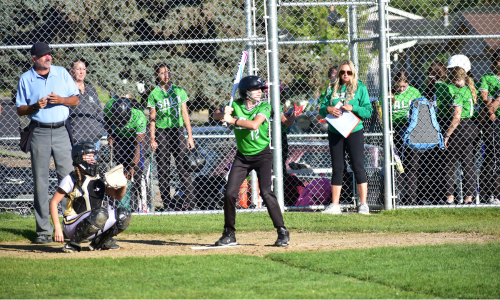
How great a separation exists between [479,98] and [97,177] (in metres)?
5.92

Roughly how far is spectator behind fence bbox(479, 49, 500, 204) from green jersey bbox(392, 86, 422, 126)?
998 mm

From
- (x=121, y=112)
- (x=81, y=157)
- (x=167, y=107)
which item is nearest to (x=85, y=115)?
(x=121, y=112)

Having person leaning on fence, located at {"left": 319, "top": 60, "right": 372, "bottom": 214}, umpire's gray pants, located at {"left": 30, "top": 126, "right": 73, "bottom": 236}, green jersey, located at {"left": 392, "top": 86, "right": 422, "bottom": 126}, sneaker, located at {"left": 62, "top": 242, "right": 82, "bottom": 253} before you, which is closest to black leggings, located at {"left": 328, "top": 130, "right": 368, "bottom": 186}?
person leaning on fence, located at {"left": 319, "top": 60, "right": 372, "bottom": 214}

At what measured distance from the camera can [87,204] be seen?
6195 mm

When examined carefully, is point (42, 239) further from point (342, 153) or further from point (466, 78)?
point (466, 78)

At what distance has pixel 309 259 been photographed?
17.9 feet

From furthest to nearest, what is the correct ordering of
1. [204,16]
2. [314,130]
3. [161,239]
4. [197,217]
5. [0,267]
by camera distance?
[204,16] → [314,130] → [197,217] → [161,239] → [0,267]

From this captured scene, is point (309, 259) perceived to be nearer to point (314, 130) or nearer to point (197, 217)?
point (197, 217)

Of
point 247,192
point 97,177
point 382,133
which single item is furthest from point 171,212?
point 382,133

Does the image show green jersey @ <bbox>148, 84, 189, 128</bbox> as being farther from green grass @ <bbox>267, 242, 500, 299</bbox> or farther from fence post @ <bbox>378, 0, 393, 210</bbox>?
green grass @ <bbox>267, 242, 500, 299</bbox>

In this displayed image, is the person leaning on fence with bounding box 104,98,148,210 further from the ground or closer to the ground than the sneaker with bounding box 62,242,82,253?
further from the ground

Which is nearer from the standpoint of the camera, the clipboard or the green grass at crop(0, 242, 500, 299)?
the green grass at crop(0, 242, 500, 299)

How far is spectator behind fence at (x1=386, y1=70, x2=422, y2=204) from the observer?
29.1 feet

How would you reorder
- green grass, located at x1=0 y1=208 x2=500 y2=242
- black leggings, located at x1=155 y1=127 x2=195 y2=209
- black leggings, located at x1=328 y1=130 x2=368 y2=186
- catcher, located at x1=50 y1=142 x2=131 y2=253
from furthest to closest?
black leggings, located at x1=155 y1=127 x2=195 y2=209 → black leggings, located at x1=328 y1=130 x2=368 y2=186 → green grass, located at x1=0 y1=208 x2=500 y2=242 → catcher, located at x1=50 y1=142 x2=131 y2=253
